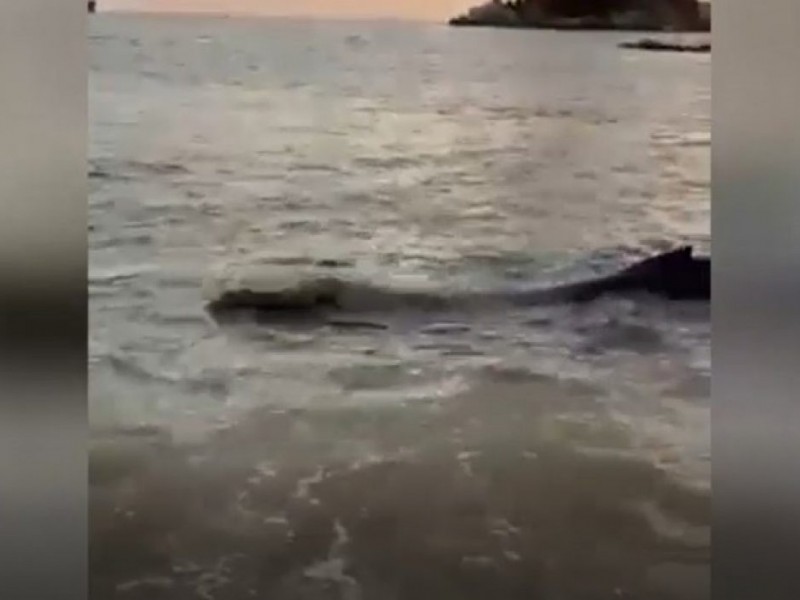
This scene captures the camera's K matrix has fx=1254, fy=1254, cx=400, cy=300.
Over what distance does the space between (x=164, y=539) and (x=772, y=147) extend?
2.06 feet

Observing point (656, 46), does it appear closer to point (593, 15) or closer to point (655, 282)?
point (593, 15)

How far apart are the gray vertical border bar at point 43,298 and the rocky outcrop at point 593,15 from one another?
1.14 feet

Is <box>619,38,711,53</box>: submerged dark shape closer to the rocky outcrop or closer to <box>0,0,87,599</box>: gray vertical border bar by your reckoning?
the rocky outcrop

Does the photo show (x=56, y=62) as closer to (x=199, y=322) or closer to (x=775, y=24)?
(x=199, y=322)

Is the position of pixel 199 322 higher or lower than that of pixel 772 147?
lower

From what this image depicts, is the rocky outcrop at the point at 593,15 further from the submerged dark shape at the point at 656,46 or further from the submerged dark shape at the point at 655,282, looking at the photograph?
the submerged dark shape at the point at 655,282

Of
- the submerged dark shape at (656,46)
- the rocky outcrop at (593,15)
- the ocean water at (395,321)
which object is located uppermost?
the rocky outcrop at (593,15)

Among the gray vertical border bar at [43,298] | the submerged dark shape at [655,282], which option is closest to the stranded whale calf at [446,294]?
the submerged dark shape at [655,282]

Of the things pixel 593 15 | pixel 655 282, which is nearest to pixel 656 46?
pixel 593 15

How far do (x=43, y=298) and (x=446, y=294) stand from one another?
35cm

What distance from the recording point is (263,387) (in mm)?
1072

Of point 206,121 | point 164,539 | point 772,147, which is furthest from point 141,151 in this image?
point 772,147

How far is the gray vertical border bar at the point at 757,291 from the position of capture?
1.09 meters

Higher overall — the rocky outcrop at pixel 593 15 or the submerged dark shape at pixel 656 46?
the rocky outcrop at pixel 593 15
